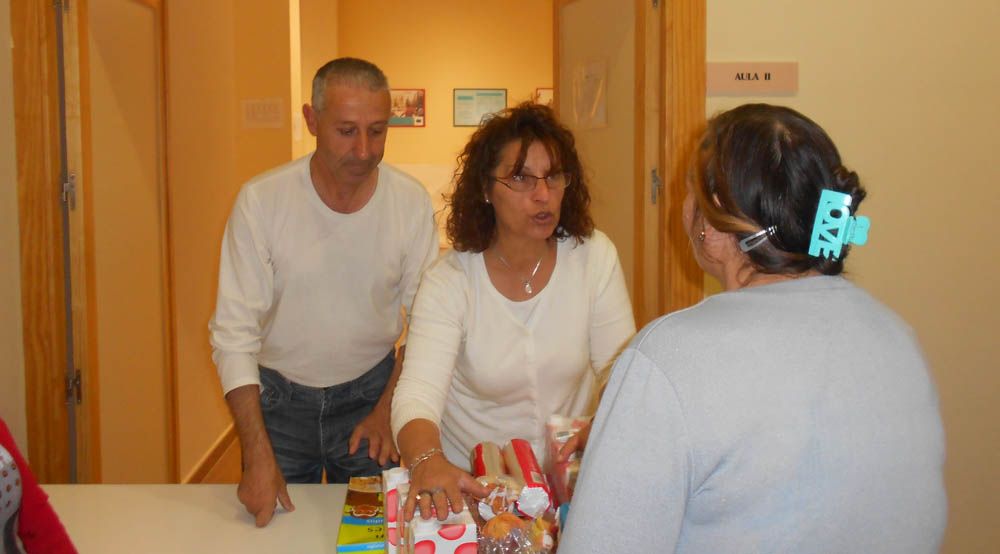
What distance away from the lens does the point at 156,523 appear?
1.56m

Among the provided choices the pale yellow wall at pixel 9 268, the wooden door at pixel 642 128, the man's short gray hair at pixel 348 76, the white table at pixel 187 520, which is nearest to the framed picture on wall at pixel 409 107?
the wooden door at pixel 642 128

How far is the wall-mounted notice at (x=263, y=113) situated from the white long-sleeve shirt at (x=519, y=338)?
3.07 m

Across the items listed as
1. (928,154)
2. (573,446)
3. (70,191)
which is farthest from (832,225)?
(70,191)

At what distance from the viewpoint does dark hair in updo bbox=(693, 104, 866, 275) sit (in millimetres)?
898

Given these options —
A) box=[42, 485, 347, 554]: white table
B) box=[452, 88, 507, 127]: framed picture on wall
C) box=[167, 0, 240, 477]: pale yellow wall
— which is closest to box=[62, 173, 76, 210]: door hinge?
box=[42, 485, 347, 554]: white table

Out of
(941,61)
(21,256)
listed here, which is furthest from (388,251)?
(941,61)

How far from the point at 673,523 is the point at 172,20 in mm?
3517

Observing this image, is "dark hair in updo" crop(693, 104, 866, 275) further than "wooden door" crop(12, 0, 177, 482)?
No

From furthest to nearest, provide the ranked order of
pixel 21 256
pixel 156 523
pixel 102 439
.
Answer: pixel 102 439
pixel 21 256
pixel 156 523

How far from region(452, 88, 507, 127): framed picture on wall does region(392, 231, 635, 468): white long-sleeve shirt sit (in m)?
4.81

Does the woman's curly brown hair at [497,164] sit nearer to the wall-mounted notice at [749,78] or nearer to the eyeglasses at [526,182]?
the eyeglasses at [526,182]

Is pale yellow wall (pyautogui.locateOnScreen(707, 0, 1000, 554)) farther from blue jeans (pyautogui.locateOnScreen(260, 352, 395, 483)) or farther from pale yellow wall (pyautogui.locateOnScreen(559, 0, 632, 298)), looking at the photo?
blue jeans (pyautogui.locateOnScreen(260, 352, 395, 483))

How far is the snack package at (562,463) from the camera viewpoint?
4.06ft

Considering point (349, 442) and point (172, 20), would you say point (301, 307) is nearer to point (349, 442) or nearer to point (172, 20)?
point (349, 442)
